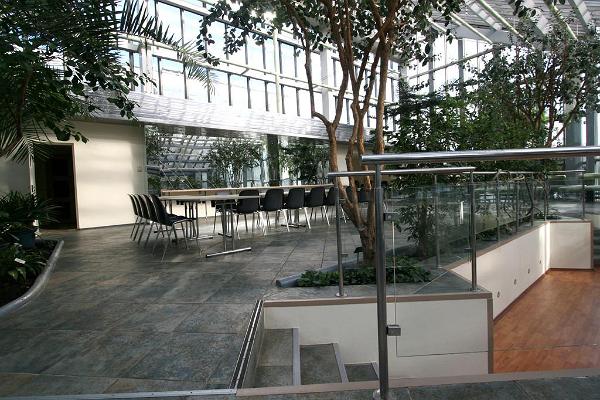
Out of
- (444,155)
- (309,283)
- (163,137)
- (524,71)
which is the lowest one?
(309,283)

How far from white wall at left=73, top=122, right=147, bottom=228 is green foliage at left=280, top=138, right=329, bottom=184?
5643 millimetres

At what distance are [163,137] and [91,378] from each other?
9.61 meters

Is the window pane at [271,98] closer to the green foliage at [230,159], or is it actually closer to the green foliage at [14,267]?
the green foliage at [230,159]

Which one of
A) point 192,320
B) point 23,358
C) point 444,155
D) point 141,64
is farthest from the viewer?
point 141,64

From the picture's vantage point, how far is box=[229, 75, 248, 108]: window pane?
1308cm

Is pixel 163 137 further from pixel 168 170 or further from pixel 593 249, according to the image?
pixel 593 249

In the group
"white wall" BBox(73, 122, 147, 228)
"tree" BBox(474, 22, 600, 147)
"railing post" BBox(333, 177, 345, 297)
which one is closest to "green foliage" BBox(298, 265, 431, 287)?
"railing post" BBox(333, 177, 345, 297)

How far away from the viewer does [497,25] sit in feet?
48.6

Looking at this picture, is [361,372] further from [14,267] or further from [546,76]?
[546,76]

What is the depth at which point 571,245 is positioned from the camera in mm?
2760

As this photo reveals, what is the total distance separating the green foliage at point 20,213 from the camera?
446 cm

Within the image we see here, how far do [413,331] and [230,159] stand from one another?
37.0ft

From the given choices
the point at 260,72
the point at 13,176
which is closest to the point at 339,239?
the point at 13,176

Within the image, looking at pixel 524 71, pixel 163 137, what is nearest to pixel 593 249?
pixel 524 71
